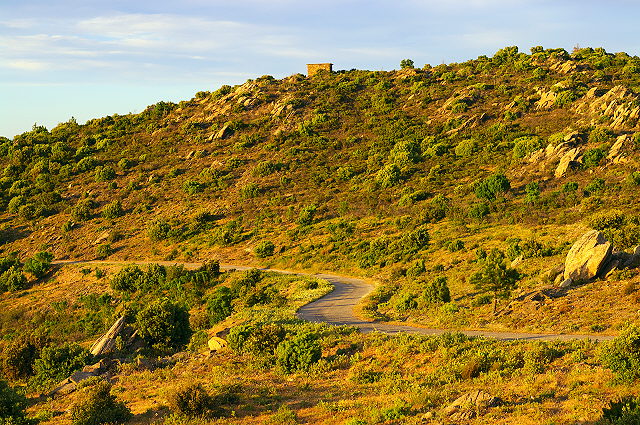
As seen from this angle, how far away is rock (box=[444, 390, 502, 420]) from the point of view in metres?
13.1

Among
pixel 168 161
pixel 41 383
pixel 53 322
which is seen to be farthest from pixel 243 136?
pixel 41 383

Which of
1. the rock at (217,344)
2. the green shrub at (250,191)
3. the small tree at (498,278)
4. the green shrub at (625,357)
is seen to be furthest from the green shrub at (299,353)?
the green shrub at (250,191)

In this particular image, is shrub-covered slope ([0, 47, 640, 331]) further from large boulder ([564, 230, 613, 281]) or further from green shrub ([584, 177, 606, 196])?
large boulder ([564, 230, 613, 281])

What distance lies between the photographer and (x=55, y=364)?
2450 centimetres

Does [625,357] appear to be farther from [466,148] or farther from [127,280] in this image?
[466,148]

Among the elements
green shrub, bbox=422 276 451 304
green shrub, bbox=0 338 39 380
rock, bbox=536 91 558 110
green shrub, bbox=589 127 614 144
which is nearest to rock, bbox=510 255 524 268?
green shrub, bbox=422 276 451 304

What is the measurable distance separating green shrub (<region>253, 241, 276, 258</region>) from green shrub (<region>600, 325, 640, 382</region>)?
4097 cm

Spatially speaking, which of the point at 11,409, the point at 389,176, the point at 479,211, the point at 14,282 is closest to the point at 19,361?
the point at 11,409

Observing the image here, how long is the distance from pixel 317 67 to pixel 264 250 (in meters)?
78.1

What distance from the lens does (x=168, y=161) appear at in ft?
277

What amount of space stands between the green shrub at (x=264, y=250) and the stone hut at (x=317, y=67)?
73.1 meters

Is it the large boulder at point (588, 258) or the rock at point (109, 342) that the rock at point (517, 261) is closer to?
the large boulder at point (588, 258)

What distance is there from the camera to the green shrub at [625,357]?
13.8 meters

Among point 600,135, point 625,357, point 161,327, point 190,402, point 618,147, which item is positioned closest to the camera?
point 625,357
